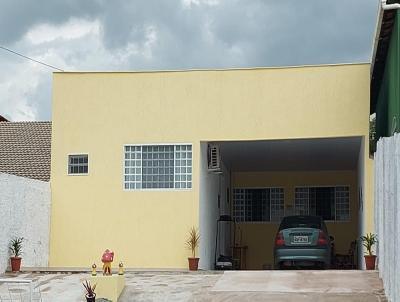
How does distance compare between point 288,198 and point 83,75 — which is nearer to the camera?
point 83,75

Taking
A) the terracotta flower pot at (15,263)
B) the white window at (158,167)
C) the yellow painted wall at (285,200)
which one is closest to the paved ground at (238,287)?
the terracotta flower pot at (15,263)

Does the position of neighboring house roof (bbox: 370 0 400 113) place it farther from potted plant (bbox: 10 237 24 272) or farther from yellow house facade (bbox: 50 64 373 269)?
potted plant (bbox: 10 237 24 272)

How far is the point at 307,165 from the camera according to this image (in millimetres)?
21328

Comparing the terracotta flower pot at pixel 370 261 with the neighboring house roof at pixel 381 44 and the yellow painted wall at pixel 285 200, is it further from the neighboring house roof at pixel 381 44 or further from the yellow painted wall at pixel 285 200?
the yellow painted wall at pixel 285 200

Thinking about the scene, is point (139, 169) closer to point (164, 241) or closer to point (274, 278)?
point (164, 241)

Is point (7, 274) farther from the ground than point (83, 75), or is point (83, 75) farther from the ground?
point (83, 75)

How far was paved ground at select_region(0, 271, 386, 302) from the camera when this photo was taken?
37.8 ft

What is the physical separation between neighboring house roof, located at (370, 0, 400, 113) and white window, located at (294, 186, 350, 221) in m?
5.38

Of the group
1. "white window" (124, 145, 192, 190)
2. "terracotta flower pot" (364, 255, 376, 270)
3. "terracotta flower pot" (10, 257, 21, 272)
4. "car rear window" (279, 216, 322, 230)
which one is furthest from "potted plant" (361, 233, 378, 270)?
"terracotta flower pot" (10, 257, 21, 272)

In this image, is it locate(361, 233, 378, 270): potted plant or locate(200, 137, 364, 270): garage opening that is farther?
locate(200, 137, 364, 270): garage opening

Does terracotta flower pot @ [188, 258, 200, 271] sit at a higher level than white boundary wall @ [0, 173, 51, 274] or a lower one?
lower

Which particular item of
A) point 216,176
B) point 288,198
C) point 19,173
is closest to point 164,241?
point 216,176

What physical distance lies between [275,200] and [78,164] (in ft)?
26.8

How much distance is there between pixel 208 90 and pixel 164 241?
3.84 m
